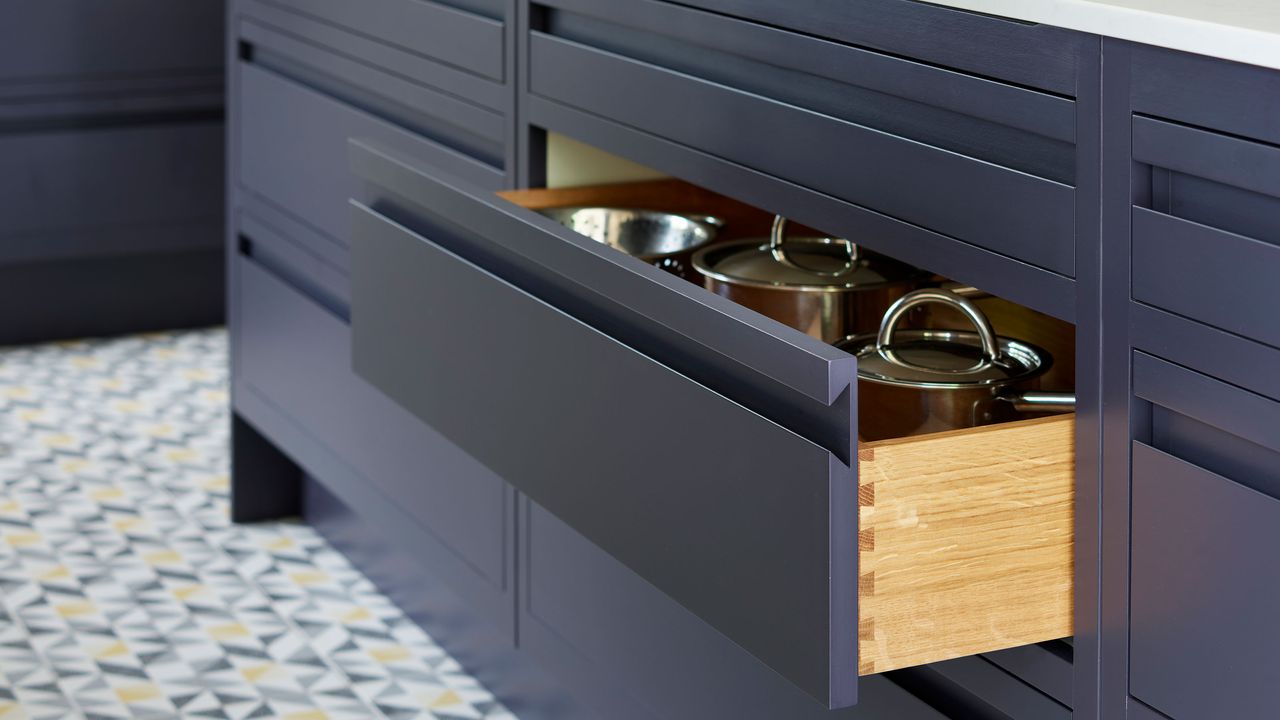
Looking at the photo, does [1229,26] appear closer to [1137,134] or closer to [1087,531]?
[1137,134]

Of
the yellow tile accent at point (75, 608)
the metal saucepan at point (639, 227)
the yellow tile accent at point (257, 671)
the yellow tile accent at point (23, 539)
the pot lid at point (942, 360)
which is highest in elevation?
the metal saucepan at point (639, 227)

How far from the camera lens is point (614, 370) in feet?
3.89

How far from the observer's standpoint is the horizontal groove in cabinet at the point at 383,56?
73.2 inches

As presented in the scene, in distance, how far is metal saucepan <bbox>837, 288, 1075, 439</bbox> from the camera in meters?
1.20

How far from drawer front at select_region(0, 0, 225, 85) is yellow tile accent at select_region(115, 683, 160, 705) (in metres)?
2.02

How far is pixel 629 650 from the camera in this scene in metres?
1.72

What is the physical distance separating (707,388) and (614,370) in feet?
0.41

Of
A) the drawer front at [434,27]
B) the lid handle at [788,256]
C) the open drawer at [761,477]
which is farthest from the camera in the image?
the drawer front at [434,27]

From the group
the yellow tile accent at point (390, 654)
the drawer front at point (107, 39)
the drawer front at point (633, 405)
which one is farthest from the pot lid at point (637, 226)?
the drawer front at point (107, 39)

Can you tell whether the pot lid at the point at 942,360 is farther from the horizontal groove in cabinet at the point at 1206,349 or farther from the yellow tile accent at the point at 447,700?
the yellow tile accent at the point at 447,700

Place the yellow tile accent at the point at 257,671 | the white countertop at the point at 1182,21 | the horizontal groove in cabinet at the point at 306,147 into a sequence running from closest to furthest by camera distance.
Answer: the white countertop at the point at 1182,21 → the horizontal groove in cabinet at the point at 306,147 → the yellow tile accent at the point at 257,671

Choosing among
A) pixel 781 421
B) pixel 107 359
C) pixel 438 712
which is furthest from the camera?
pixel 107 359

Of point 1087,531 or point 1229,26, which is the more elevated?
point 1229,26

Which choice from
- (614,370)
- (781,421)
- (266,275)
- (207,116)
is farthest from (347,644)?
(207,116)
